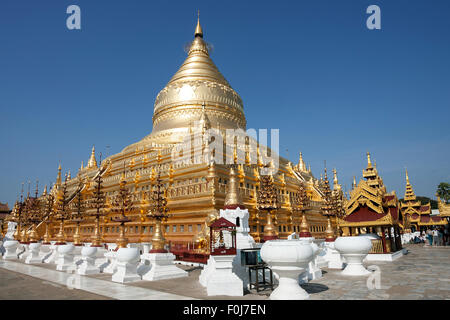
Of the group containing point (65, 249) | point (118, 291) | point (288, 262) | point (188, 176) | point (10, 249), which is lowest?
point (118, 291)

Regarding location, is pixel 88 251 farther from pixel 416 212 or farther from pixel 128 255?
pixel 416 212

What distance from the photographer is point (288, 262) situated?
25.8 ft

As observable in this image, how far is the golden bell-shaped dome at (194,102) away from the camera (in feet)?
122

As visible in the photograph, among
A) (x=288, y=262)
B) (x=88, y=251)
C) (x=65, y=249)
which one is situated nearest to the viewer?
(x=288, y=262)

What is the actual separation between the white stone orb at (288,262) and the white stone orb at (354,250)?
16.3 ft

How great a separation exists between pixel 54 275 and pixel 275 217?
17.1 metres

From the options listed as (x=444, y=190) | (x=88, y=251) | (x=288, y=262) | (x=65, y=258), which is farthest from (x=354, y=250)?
(x=444, y=190)

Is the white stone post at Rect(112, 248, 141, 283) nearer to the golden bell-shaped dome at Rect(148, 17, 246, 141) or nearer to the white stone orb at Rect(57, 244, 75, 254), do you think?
the white stone orb at Rect(57, 244, 75, 254)

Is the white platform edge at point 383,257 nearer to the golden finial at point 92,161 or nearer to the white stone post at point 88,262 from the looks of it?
the white stone post at point 88,262

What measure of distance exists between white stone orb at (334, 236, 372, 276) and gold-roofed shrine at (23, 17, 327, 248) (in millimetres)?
9208

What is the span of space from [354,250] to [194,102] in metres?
29.2

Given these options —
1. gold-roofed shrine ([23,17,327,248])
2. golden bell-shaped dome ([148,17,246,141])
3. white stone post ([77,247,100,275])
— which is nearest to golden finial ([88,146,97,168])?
gold-roofed shrine ([23,17,327,248])

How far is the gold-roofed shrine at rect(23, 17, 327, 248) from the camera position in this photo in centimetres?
2347
